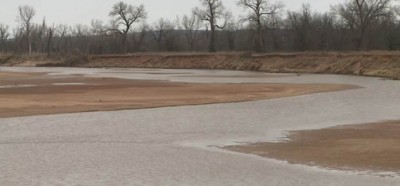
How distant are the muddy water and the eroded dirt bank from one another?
88.4 ft

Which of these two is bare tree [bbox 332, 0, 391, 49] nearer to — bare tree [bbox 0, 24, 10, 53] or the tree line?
the tree line

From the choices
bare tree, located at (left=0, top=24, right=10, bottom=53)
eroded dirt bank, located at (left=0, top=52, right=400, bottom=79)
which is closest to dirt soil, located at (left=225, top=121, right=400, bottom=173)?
eroded dirt bank, located at (left=0, top=52, right=400, bottom=79)

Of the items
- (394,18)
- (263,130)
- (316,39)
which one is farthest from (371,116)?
(394,18)

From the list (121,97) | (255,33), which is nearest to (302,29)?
(255,33)

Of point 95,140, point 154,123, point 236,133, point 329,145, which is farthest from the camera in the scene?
point 154,123

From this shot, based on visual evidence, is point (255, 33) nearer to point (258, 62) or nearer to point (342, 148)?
point (258, 62)

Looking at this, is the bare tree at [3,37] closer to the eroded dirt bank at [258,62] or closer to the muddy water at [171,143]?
the eroded dirt bank at [258,62]

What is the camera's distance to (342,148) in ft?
50.1

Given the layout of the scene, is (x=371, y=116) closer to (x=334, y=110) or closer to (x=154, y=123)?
(x=334, y=110)

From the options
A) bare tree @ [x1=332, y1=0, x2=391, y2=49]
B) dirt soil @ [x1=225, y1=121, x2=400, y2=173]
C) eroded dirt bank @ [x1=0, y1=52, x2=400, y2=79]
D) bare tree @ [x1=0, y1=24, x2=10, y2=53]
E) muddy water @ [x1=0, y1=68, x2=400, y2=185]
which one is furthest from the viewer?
bare tree @ [x1=0, y1=24, x2=10, y2=53]

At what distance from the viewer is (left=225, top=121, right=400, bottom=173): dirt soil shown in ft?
43.3

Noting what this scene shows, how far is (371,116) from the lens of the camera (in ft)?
74.2

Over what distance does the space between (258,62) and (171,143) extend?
58.3m

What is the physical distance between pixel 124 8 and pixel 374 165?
111336 mm
